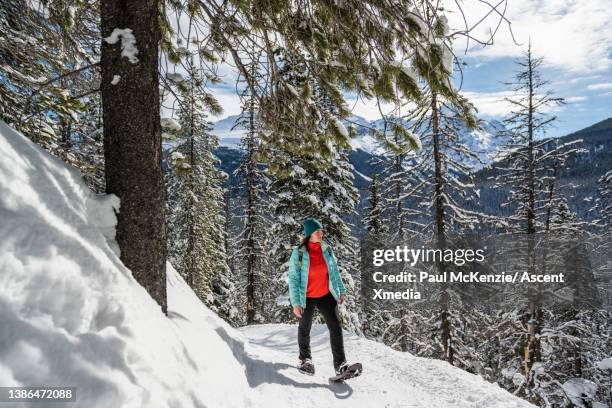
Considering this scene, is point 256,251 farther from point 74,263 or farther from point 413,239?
point 74,263

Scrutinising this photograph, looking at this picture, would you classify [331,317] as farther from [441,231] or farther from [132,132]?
[441,231]

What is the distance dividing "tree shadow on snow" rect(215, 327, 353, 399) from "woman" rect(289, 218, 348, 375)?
0.25 m

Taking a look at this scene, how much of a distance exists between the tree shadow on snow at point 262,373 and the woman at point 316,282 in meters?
0.25

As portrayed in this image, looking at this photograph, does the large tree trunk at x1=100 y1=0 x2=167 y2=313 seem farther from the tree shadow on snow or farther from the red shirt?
the red shirt

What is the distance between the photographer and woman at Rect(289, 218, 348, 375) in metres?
5.24

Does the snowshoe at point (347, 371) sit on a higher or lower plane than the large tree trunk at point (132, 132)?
lower

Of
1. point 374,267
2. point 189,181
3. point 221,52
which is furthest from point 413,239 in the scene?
point 221,52

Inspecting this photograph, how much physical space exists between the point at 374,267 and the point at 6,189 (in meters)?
18.7

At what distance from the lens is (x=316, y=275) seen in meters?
5.27

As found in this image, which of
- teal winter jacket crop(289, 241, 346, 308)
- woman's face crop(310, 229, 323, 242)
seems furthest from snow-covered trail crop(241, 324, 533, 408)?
woman's face crop(310, 229, 323, 242)

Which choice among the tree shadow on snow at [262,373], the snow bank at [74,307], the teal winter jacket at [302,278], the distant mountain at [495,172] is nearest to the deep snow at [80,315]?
the snow bank at [74,307]

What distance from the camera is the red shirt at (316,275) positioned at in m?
5.27

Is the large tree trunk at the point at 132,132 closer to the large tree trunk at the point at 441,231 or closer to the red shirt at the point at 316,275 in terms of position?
the red shirt at the point at 316,275

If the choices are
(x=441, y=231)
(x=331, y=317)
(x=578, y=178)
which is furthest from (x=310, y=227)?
(x=578, y=178)
